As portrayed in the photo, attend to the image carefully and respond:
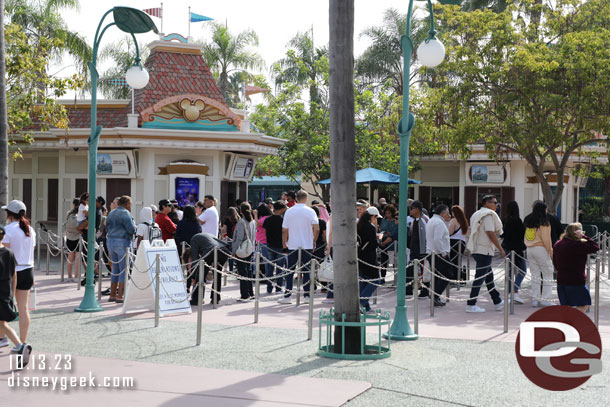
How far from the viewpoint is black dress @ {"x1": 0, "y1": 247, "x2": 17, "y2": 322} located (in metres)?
7.43

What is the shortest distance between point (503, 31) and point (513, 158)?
10739mm

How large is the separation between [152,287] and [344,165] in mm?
4605

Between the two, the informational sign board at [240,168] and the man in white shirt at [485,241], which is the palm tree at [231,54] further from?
the man in white shirt at [485,241]

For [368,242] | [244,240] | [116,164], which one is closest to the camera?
[368,242]

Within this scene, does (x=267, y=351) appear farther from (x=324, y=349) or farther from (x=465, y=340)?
(x=465, y=340)

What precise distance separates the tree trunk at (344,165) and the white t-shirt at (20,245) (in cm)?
353

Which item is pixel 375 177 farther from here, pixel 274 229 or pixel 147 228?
pixel 147 228

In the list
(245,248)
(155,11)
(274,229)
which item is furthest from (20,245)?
(155,11)

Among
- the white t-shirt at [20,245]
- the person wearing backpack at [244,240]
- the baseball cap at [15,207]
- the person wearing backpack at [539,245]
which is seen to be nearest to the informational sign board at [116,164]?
the person wearing backpack at [244,240]

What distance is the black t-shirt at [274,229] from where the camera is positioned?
536 inches

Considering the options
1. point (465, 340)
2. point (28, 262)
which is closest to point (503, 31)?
point (465, 340)

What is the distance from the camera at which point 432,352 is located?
847 centimetres

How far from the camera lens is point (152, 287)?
1139 cm

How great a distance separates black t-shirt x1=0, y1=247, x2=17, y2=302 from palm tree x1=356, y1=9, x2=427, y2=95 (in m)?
32.4
